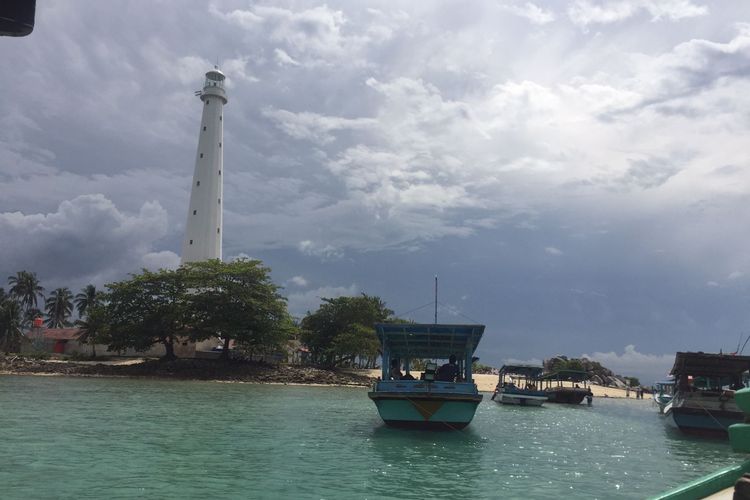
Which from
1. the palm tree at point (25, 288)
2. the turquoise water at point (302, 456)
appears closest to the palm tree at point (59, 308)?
the palm tree at point (25, 288)

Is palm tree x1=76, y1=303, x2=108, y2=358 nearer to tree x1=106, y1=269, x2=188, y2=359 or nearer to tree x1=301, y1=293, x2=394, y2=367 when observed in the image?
tree x1=106, y1=269, x2=188, y2=359

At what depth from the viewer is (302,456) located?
15.0 meters

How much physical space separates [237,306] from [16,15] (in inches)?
2109

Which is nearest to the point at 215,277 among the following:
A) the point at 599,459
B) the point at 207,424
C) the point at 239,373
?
the point at 239,373

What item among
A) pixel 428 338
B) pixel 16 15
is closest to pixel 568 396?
pixel 428 338

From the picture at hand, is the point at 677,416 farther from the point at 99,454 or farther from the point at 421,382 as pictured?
the point at 99,454

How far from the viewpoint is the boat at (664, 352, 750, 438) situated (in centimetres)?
2508

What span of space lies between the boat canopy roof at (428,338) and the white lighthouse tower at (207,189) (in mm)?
42821

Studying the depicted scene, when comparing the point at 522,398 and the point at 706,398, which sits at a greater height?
the point at 706,398

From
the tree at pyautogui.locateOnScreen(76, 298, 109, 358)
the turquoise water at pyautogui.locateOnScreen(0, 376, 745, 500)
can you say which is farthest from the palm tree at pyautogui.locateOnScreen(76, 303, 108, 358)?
the turquoise water at pyautogui.locateOnScreen(0, 376, 745, 500)

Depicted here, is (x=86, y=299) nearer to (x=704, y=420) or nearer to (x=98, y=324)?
(x=98, y=324)

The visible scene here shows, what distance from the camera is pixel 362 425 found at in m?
22.9

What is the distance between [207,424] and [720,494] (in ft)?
62.4

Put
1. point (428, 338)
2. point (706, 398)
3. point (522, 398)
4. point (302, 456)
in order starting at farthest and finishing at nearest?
point (522, 398) < point (706, 398) < point (428, 338) < point (302, 456)
